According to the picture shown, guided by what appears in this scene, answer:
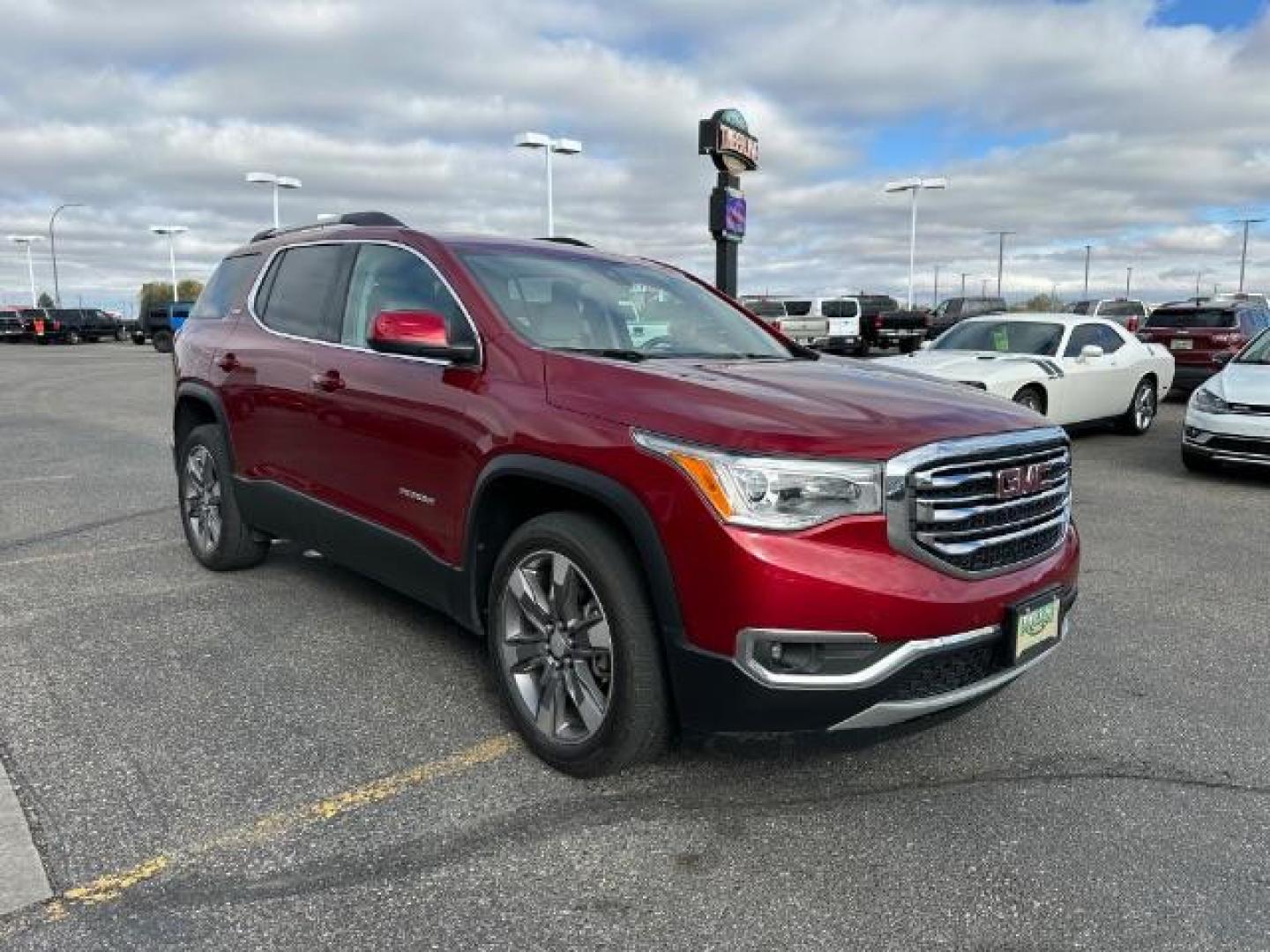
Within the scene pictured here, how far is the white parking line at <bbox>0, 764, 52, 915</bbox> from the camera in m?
2.62

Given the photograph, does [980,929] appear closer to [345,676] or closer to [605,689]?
[605,689]

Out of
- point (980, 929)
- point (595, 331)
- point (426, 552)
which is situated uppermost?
point (595, 331)

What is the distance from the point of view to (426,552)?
3807mm

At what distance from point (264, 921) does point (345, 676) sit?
164cm

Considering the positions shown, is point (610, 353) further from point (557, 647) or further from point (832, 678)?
point (832, 678)

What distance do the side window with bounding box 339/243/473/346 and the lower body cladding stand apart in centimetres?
160

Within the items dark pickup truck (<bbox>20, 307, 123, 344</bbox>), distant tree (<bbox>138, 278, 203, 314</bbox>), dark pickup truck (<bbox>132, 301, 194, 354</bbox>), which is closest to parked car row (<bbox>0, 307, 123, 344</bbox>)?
dark pickup truck (<bbox>20, 307, 123, 344</bbox>)

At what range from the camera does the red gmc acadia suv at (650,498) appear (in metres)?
2.76

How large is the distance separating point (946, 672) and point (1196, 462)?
7.91 m

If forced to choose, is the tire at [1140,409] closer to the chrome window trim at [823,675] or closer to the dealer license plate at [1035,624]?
the dealer license plate at [1035,624]

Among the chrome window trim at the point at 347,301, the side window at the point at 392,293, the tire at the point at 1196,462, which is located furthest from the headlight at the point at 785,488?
the tire at the point at 1196,462

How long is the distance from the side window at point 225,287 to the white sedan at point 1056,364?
23.0 ft

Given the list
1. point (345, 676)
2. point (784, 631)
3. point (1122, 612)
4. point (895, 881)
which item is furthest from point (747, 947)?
point (1122, 612)

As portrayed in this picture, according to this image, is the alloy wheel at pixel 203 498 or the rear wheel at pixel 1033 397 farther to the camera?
the rear wheel at pixel 1033 397
